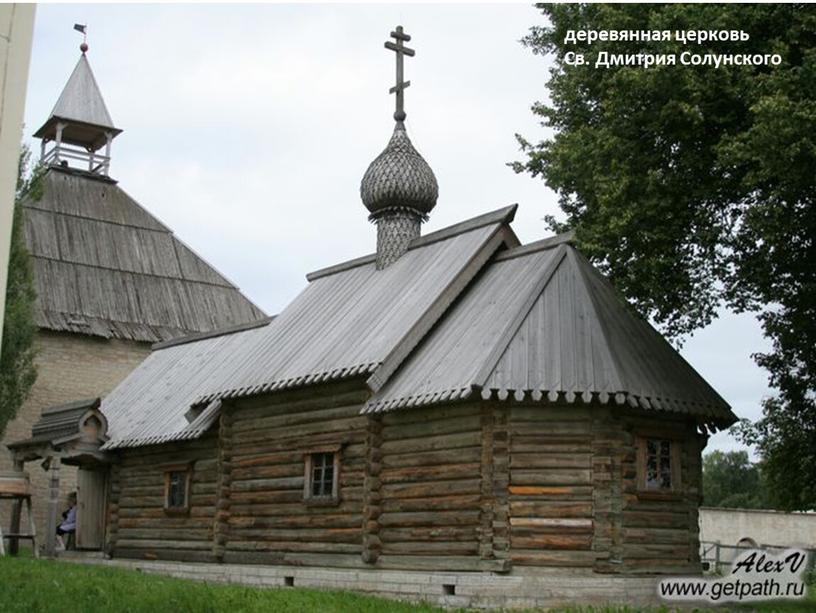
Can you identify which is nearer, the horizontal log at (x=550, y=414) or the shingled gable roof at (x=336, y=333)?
the horizontal log at (x=550, y=414)

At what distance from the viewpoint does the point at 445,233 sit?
19594 millimetres

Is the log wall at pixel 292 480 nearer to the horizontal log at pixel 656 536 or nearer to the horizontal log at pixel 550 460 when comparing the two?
the horizontal log at pixel 550 460

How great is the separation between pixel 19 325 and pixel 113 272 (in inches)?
323

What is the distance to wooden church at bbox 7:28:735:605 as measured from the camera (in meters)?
14.5

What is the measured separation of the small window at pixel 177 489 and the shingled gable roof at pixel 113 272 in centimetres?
1277

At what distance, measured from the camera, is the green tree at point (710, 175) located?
13.2 m

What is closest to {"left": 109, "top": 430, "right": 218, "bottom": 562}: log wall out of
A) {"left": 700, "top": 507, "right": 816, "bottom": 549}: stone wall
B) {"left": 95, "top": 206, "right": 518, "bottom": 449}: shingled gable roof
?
{"left": 95, "top": 206, "right": 518, "bottom": 449}: shingled gable roof

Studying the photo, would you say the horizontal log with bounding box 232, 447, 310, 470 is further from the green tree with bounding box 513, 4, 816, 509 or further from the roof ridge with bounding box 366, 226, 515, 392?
the green tree with bounding box 513, 4, 816, 509

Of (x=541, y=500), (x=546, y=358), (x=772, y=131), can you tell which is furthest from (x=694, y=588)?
(x=772, y=131)

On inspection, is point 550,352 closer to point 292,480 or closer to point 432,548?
point 432,548

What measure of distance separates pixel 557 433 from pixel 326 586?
473 cm

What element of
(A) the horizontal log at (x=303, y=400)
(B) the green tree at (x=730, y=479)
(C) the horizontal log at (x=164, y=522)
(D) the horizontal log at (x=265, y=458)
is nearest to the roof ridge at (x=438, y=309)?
(A) the horizontal log at (x=303, y=400)

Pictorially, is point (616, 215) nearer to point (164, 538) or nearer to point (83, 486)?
point (164, 538)

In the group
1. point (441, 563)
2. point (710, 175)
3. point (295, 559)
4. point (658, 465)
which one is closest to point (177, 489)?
point (295, 559)
